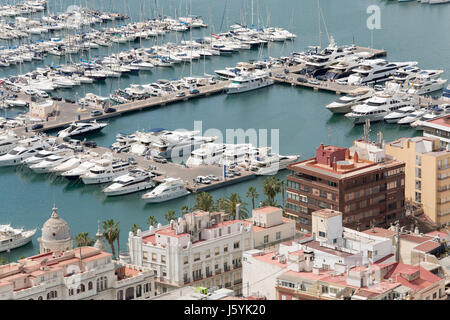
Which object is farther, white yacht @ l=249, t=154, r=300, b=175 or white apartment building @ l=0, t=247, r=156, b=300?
white yacht @ l=249, t=154, r=300, b=175

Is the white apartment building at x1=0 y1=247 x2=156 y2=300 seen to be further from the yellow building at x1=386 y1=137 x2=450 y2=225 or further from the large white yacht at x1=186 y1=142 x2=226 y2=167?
the large white yacht at x1=186 y1=142 x2=226 y2=167

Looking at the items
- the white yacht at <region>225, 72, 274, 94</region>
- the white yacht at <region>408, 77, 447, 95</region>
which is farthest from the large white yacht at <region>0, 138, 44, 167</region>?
the white yacht at <region>408, 77, 447, 95</region>

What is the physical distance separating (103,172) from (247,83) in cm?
3070

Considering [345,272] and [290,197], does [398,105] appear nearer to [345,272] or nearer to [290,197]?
[290,197]

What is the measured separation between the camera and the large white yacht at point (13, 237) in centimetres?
5669

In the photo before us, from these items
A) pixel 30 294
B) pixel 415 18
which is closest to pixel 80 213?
pixel 30 294

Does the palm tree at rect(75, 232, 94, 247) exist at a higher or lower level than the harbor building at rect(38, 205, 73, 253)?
lower

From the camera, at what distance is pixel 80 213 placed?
63.7 meters

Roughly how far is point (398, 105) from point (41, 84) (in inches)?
1477

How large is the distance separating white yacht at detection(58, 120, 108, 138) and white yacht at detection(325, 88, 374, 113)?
20.9m

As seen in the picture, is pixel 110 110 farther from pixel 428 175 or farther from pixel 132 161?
pixel 428 175

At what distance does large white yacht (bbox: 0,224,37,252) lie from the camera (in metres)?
56.7

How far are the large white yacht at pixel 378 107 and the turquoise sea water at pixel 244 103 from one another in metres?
1.02

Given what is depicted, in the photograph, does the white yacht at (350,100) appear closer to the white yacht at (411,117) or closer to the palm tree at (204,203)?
the white yacht at (411,117)
